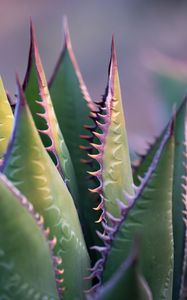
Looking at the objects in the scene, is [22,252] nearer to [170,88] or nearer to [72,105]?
[72,105]

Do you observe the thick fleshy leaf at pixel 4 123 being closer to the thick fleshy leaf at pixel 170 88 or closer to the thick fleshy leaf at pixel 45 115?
the thick fleshy leaf at pixel 45 115

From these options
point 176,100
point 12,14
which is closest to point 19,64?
point 12,14

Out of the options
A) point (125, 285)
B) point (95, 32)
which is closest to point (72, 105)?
point (125, 285)

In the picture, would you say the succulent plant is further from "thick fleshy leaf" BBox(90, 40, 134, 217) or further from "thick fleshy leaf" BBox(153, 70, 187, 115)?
"thick fleshy leaf" BBox(153, 70, 187, 115)

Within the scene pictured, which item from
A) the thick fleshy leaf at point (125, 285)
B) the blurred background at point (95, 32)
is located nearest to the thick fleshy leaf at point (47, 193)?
the thick fleshy leaf at point (125, 285)

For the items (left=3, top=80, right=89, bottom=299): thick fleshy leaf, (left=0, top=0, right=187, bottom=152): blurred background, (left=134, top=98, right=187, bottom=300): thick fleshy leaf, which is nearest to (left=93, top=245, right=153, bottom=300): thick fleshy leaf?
(left=3, top=80, right=89, bottom=299): thick fleshy leaf
